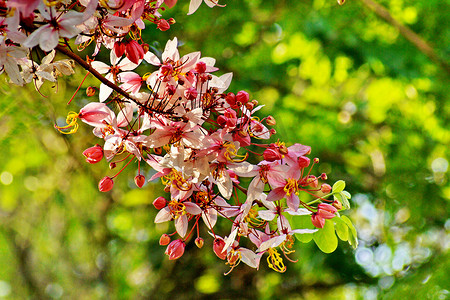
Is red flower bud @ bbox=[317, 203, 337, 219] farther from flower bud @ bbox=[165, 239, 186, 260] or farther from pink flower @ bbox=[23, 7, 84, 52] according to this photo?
pink flower @ bbox=[23, 7, 84, 52]

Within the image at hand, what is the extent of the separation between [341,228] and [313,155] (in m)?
1.30

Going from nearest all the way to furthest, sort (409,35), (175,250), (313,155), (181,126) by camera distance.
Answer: (181,126), (175,250), (313,155), (409,35)

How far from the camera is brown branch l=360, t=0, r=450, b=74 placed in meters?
2.09

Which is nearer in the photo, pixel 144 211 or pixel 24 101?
pixel 24 101

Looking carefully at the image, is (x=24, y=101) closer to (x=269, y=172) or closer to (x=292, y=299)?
(x=269, y=172)

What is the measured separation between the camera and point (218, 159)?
0.53 meters

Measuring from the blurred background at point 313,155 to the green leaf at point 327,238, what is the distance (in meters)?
1.04

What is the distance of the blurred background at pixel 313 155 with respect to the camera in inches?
81.2

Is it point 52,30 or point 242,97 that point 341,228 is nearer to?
point 242,97

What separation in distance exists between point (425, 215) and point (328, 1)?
1.17m

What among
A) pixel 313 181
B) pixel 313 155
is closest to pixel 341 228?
pixel 313 181

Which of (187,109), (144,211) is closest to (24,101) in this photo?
(187,109)

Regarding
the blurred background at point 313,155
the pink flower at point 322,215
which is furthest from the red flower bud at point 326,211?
the blurred background at point 313,155

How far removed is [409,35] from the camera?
216cm
